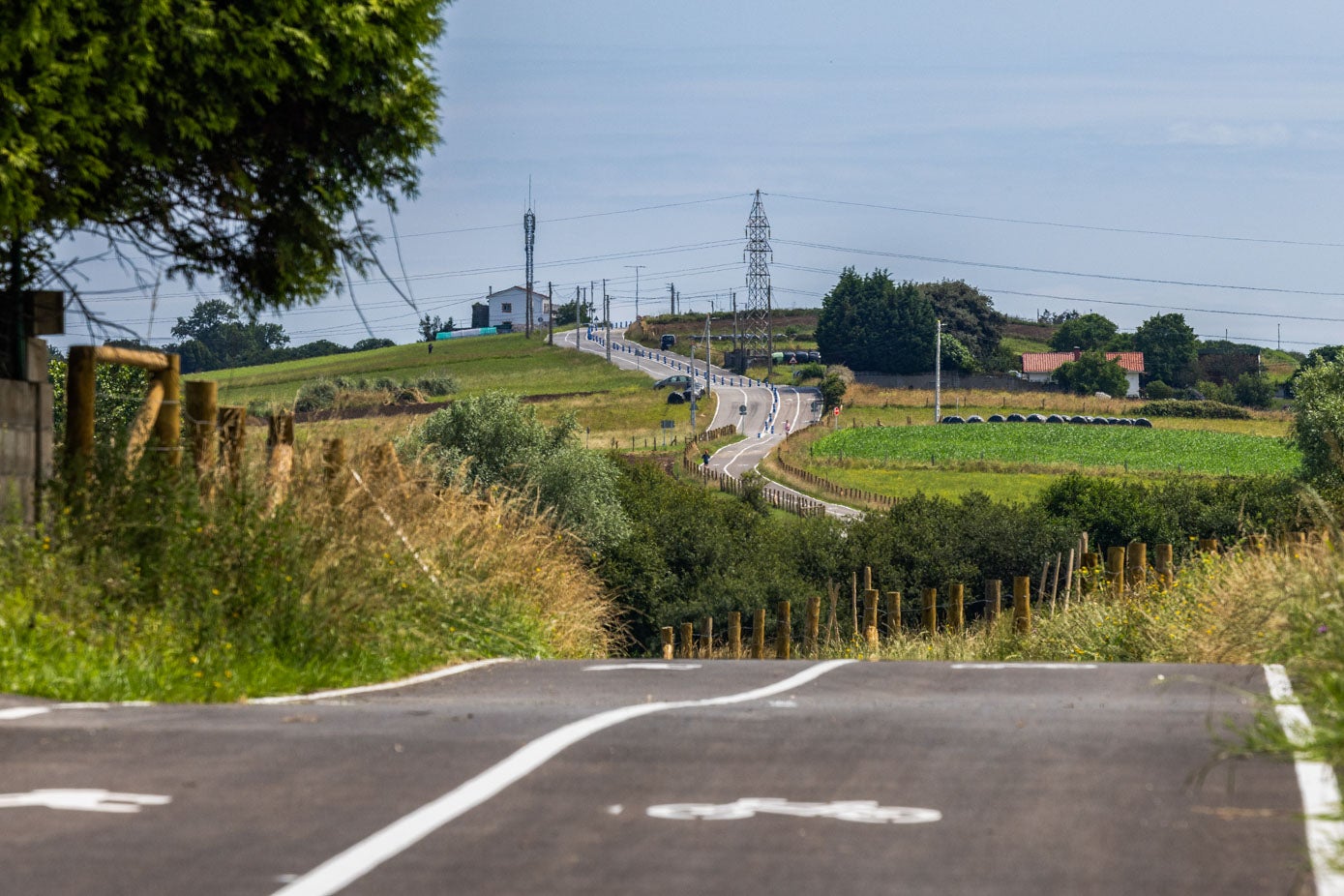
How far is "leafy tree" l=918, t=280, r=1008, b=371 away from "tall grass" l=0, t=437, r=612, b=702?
152 m

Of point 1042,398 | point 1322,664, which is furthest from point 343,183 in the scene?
point 1042,398

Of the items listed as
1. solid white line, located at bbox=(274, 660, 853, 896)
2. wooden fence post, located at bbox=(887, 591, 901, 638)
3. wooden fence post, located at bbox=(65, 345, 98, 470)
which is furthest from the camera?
wooden fence post, located at bbox=(887, 591, 901, 638)

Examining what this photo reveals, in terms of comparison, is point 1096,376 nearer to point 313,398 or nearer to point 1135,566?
point 313,398

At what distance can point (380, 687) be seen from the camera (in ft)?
35.4

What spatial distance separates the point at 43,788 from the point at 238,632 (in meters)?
4.40

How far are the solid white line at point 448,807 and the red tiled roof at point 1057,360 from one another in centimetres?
16183

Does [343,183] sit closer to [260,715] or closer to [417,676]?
[417,676]

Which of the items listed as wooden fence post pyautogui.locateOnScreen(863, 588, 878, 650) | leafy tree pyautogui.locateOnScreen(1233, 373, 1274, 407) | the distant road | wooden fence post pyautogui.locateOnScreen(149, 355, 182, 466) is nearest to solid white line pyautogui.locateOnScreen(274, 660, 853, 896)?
wooden fence post pyautogui.locateOnScreen(149, 355, 182, 466)

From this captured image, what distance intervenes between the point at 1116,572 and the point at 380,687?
11.6m

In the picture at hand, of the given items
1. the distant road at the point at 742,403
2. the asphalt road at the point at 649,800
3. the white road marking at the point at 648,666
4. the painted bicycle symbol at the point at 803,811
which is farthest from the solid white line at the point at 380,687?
the distant road at the point at 742,403

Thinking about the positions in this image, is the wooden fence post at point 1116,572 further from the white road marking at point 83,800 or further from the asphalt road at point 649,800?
the white road marking at point 83,800

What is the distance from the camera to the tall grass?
959 centimetres

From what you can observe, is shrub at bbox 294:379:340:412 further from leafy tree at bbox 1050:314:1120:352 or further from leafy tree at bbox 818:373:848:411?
leafy tree at bbox 1050:314:1120:352

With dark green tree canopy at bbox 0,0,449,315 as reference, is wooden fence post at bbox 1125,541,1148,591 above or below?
below
